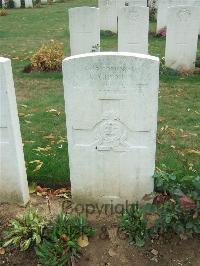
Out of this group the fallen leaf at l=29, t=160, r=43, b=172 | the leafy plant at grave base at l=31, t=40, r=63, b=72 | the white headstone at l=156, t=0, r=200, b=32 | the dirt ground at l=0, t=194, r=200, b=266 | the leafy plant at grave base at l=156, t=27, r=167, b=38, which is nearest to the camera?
the dirt ground at l=0, t=194, r=200, b=266

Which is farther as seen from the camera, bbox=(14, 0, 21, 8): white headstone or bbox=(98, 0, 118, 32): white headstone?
bbox=(14, 0, 21, 8): white headstone

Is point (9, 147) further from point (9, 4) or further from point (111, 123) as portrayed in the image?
point (9, 4)

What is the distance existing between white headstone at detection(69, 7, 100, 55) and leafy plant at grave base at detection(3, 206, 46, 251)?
248 inches

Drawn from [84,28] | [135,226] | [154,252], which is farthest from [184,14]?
[154,252]

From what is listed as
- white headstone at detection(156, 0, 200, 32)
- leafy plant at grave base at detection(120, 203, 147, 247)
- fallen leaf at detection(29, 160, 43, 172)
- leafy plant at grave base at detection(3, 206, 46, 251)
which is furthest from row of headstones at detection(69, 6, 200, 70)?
leafy plant at grave base at detection(3, 206, 46, 251)

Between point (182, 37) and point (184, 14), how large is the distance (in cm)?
55

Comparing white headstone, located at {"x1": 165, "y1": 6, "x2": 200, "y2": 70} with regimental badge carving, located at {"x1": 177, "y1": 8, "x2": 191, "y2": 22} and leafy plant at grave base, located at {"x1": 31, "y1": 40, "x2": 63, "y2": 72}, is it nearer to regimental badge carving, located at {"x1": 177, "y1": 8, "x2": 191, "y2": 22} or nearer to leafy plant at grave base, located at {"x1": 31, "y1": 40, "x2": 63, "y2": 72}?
regimental badge carving, located at {"x1": 177, "y1": 8, "x2": 191, "y2": 22}

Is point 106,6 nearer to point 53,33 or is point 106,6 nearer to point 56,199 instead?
point 53,33

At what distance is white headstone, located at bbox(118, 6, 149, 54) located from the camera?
8.90m

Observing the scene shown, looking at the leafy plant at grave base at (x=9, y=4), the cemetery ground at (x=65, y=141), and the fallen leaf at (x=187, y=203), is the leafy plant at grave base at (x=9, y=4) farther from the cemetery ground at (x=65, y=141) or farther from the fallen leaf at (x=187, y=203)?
the fallen leaf at (x=187, y=203)

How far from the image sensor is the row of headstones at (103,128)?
11.9ft

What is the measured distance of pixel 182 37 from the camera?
8.99 meters

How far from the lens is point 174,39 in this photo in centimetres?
907

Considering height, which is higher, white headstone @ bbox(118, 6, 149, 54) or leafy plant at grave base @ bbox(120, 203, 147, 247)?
white headstone @ bbox(118, 6, 149, 54)
